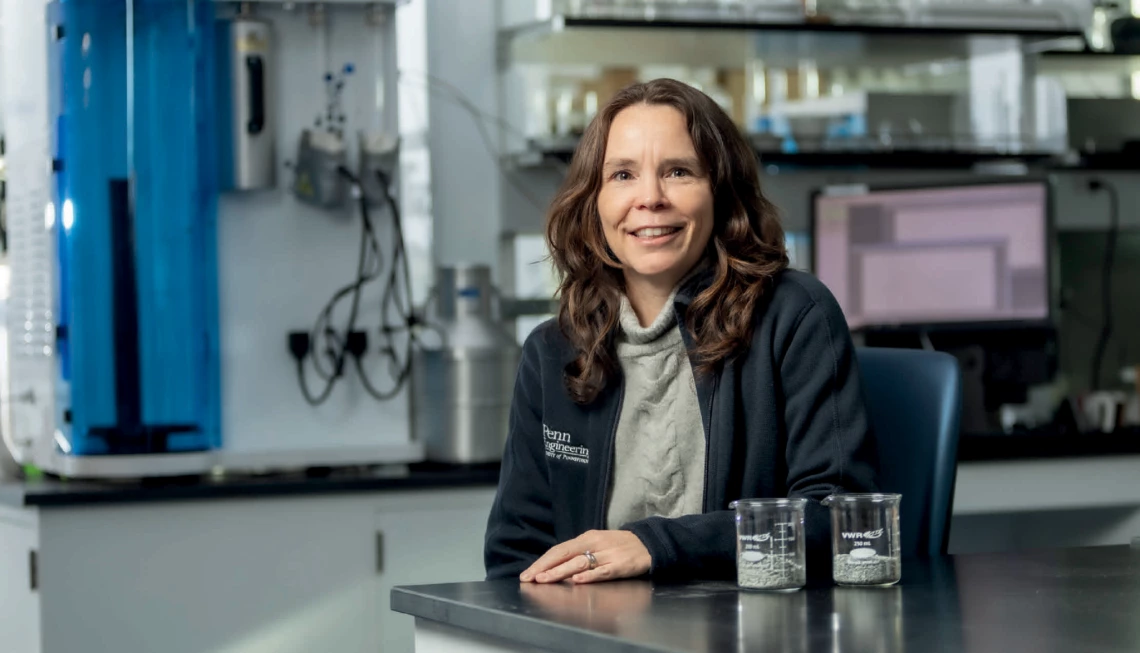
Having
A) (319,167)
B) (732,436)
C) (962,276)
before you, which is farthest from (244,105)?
(962,276)

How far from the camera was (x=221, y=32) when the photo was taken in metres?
2.90

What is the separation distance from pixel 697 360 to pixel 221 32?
149cm

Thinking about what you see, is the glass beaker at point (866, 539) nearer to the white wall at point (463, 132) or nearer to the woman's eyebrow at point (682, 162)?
the woman's eyebrow at point (682, 162)

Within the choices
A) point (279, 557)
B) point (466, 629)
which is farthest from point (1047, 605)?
point (279, 557)

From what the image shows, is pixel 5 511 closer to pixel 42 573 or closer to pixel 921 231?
pixel 42 573

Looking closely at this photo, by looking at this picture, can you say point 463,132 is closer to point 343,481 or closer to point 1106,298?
point 343,481

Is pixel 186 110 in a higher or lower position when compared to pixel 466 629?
higher

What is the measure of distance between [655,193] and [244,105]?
130 cm

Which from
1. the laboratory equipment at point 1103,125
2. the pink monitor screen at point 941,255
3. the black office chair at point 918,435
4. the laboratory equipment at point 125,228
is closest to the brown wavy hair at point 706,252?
the black office chair at point 918,435

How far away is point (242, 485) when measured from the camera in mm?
2689

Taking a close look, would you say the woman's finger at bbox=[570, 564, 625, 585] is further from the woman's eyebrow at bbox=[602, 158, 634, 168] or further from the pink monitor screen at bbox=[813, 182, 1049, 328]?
the pink monitor screen at bbox=[813, 182, 1049, 328]

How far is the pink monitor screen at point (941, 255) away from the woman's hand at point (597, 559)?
2.25 m

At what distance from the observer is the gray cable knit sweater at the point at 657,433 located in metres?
1.83

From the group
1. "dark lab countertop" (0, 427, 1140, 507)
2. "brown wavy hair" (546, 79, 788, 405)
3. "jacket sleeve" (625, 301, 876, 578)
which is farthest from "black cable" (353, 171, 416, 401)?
"jacket sleeve" (625, 301, 876, 578)
